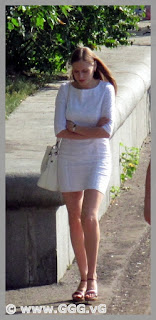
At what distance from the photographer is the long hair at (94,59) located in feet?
17.5

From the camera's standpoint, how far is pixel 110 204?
26.0 feet

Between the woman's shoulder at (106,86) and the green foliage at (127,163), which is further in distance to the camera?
the green foliage at (127,163)

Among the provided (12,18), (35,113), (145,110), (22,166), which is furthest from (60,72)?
(22,166)

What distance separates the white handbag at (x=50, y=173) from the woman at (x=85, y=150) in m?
0.04

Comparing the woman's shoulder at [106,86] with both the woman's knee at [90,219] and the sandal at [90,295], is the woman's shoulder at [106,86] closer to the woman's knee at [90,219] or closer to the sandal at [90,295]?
the woman's knee at [90,219]

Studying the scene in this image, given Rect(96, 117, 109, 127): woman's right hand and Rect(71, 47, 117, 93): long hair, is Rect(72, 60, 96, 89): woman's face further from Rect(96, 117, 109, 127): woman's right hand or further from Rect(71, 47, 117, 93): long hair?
Rect(96, 117, 109, 127): woman's right hand

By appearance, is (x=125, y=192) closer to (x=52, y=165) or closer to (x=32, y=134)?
(x=32, y=134)

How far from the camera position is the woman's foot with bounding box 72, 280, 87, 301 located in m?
5.33

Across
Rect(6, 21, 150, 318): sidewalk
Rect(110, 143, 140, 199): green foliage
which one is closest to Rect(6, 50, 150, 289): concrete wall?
Rect(6, 21, 150, 318): sidewalk

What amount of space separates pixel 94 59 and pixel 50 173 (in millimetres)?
812

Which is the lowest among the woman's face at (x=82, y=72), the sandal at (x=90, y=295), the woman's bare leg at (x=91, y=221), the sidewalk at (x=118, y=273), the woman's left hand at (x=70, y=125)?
the sidewalk at (x=118, y=273)

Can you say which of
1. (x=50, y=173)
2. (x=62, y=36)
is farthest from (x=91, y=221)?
(x=62, y=36)

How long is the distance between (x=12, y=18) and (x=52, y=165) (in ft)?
7.97

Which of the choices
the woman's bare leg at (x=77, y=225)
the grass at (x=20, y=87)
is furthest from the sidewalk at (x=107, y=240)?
the woman's bare leg at (x=77, y=225)
